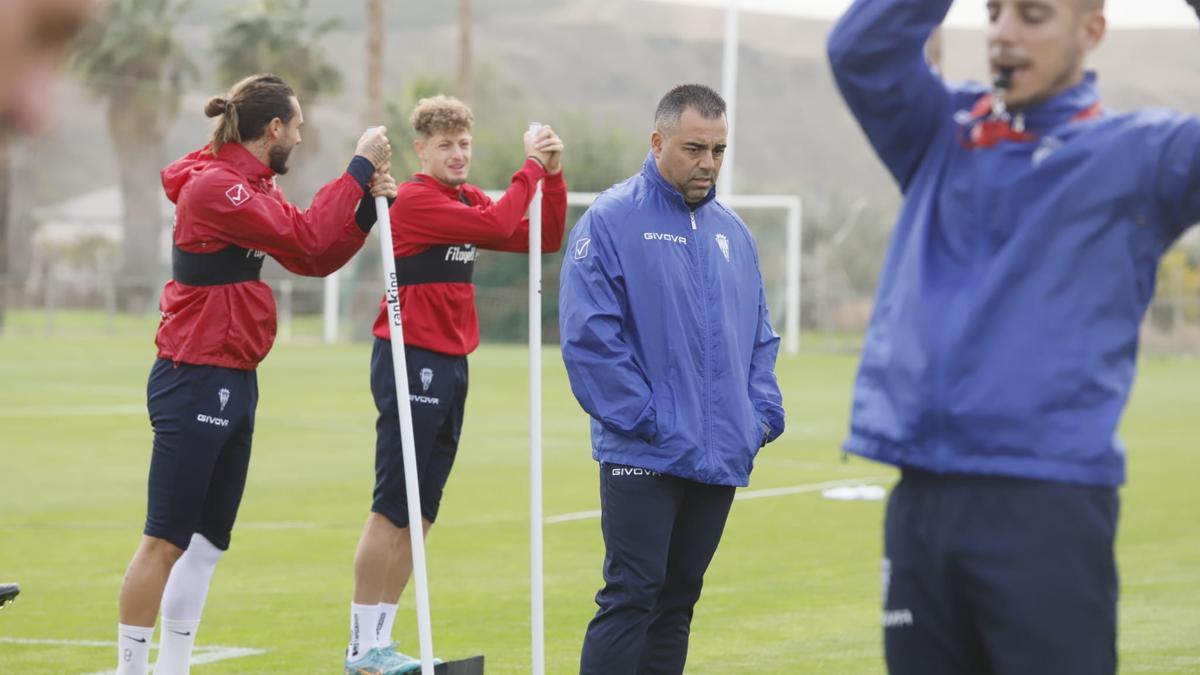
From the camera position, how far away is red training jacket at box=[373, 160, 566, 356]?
25.6 feet

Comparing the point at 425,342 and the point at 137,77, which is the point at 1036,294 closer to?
the point at 425,342

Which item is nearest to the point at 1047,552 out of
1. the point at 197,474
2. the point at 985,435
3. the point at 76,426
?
the point at 985,435

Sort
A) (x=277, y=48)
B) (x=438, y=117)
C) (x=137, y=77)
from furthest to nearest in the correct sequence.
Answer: (x=137, y=77)
(x=277, y=48)
(x=438, y=117)

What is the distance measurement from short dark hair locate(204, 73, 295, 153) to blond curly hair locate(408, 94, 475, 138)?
1.09 metres

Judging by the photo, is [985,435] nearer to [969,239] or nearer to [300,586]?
[969,239]

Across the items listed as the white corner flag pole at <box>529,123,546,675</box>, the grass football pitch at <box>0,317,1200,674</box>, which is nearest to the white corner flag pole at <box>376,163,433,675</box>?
the white corner flag pole at <box>529,123,546,675</box>

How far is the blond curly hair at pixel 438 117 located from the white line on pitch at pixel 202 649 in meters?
2.75

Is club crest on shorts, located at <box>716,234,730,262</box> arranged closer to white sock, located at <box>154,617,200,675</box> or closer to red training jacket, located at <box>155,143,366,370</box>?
red training jacket, located at <box>155,143,366,370</box>

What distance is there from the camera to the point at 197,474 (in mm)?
6863

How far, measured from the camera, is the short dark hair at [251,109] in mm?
6973

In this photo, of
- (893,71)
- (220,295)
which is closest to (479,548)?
(220,295)

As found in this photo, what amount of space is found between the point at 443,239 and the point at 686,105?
1.91 meters

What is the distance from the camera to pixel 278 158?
7.07 m

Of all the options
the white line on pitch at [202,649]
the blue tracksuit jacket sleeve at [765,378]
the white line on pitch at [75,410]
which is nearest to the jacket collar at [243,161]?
the blue tracksuit jacket sleeve at [765,378]
